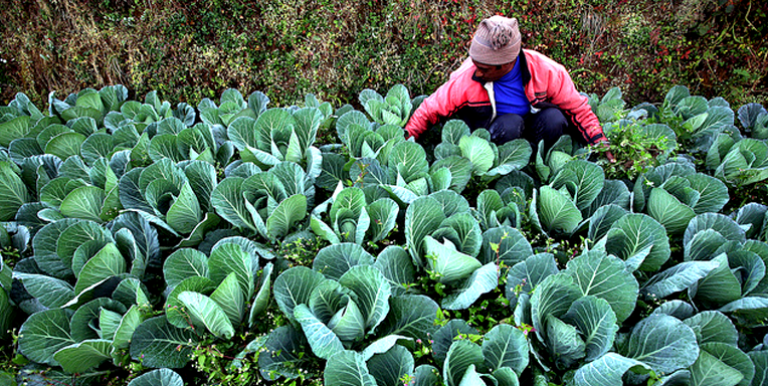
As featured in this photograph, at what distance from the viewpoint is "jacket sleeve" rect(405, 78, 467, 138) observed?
3035mm

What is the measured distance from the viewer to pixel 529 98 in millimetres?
3006

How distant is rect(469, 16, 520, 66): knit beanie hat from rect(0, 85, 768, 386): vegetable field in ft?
1.81

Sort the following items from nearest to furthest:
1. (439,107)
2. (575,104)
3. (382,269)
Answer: (382,269) < (575,104) < (439,107)

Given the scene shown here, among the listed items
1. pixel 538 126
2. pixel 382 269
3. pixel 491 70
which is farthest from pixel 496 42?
pixel 382 269

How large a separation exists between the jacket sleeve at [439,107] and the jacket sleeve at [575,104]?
63 centimetres

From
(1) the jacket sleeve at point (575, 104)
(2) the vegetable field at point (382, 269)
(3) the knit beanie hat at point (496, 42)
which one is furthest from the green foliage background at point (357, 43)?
(2) the vegetable field at point (382, 269)

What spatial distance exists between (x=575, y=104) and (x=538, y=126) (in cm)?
28

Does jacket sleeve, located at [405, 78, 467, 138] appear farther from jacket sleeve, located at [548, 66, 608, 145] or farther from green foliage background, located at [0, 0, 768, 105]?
green foliage background, located at [0, 0, 768, 105]

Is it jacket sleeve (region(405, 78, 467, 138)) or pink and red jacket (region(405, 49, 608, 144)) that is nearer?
pink and red jacket (region(405, 49, 608, 144))

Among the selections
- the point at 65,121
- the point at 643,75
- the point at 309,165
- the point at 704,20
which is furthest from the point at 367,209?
the point at 704,20

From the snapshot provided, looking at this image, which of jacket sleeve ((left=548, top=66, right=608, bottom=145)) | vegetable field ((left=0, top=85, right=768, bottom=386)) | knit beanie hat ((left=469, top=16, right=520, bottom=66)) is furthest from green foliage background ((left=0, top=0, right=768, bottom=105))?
vegetable field ((left=0, top=85, right=768, bottom=386))

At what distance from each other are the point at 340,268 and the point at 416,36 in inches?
118

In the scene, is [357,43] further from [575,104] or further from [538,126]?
[575,104]

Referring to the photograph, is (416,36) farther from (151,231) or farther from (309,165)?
(151,231)
